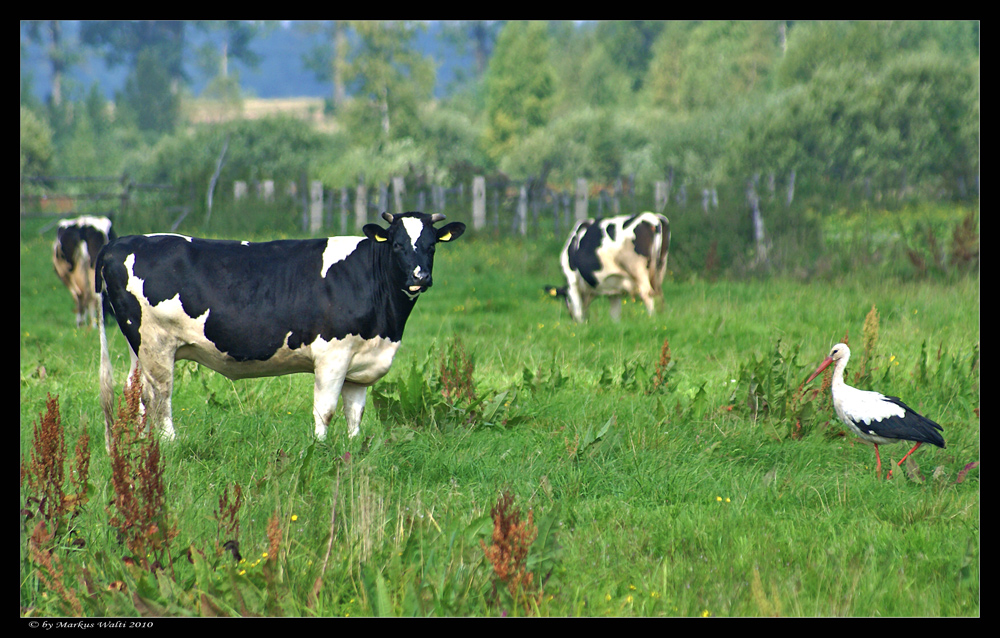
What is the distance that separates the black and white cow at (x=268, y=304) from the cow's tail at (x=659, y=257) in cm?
698

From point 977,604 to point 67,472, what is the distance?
5.25 m

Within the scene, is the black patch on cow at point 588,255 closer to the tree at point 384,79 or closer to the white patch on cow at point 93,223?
the white patch on cow at point 93,223

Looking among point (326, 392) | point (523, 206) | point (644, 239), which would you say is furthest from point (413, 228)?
point (523, 206)

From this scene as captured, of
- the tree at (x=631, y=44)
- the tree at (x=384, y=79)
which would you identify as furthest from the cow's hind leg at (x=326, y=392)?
the tree at (x=631, y=44)

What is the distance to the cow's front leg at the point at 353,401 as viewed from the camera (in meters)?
6.28

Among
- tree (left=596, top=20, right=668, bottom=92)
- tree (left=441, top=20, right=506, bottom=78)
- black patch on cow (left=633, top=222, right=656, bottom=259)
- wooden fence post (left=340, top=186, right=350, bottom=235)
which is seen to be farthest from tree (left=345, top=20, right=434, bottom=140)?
black patch on cow (left=633, top=222, right=656, bottom=259)

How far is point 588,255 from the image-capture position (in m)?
12.8

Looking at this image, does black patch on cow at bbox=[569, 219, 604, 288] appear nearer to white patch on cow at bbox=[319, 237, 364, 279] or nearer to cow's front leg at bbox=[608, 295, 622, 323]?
cow's front leg at bbox=[608, 295, 622, 323]

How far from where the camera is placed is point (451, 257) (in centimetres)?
1711

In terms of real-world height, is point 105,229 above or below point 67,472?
above

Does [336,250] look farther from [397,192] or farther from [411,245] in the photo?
[397,192]

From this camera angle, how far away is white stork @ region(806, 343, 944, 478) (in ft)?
17.7
